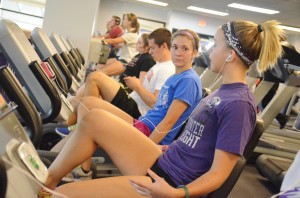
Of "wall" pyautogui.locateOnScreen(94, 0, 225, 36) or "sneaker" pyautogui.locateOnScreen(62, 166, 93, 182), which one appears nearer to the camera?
"sneaker" pyautogui.locateOnScreen(62, 166, 93, 182)

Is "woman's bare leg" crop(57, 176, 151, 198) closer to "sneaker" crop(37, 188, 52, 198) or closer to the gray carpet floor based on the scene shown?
"sneaker" crop(37, 188, 52, 198)

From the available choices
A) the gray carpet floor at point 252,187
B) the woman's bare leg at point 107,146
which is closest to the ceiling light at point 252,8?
the gray carpet floor at point 252,187

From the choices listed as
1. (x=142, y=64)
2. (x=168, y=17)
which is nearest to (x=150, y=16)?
(x=168, y=17)

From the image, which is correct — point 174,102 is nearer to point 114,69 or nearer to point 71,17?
point 114,69

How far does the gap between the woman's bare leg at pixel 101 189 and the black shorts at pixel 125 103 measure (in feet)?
4.70

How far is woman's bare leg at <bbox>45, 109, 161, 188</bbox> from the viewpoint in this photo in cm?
147

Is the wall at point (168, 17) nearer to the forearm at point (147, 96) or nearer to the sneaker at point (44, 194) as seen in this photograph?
the forearm at point (147, 96)

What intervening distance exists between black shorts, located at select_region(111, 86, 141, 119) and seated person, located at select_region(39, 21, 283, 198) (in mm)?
1131

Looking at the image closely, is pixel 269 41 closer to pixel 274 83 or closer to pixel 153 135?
pixel 153 135

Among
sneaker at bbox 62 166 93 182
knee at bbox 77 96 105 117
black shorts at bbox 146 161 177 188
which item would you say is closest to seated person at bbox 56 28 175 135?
knee at bbox 77 96 105 117

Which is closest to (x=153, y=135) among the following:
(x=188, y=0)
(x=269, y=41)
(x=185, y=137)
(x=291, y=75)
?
(x=185, y=137)

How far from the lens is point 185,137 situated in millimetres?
1449

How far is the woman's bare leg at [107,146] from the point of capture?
147 cm

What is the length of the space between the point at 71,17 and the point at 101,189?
376cm
